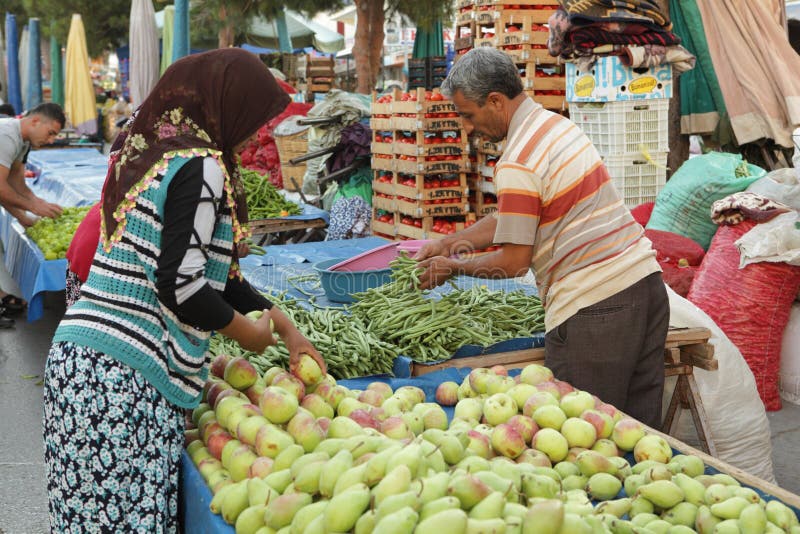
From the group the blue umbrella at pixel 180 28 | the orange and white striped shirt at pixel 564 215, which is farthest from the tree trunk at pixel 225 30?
the orange and white striped shirt at pixel 564 215

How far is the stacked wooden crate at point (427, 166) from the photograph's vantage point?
7797mm

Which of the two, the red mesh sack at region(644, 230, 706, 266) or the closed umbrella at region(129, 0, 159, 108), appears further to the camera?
the closed umbrella at region(129, 0, 159, 108)

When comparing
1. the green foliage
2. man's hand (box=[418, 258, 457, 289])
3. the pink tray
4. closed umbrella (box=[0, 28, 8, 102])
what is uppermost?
the green foliage

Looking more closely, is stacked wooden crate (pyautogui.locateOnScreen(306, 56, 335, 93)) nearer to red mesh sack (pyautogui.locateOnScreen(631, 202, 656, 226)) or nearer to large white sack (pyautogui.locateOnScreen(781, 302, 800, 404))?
red mesh sack (pyautogui.locateOnScreen(631, 202, 656, 226))

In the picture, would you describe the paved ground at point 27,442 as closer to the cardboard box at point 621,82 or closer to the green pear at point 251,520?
the green pear at point 251,520

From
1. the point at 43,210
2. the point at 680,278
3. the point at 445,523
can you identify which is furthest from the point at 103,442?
the point at 43,210

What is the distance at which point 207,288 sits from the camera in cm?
201

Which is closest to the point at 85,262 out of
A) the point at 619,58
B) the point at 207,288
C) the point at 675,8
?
the point at 207,288

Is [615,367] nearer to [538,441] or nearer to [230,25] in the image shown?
[538,441]

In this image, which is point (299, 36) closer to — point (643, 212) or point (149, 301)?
point (643, 212)

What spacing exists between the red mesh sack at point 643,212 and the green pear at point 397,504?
4.83 metres

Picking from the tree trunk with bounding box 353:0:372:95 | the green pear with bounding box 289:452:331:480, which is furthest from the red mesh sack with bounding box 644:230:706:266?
the tree trunk with bounding box 353:0:372:95

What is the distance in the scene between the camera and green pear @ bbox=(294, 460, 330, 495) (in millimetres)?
1731

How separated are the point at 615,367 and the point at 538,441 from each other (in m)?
0.81
